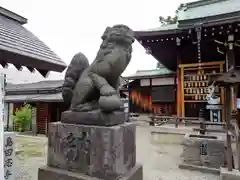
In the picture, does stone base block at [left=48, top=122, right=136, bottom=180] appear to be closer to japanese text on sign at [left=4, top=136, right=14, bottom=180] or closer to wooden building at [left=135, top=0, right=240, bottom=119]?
japanese text on sign at [left=4, top=136, right=14, bottom=180]

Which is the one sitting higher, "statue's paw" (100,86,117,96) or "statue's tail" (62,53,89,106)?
"statue's tail" (62,53,89,106)

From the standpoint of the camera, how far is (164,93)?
460 inches

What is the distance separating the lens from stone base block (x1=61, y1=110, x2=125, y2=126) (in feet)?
7.93

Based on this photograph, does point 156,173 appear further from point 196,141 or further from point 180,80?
point 180,80

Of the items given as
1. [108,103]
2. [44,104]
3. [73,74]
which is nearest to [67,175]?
[108,103]

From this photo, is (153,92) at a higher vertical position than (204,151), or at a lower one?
higher

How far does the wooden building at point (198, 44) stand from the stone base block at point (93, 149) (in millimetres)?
4418

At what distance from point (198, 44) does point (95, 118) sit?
625 centimetres

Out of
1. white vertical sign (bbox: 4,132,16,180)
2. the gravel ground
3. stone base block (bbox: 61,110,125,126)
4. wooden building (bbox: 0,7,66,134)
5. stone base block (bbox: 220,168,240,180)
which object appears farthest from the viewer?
the gravel ground

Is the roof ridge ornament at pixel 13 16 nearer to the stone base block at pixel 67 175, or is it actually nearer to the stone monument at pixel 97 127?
the stone monument at pixel 97 127

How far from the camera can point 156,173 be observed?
14.9 ft

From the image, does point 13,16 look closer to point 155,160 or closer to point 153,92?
point 155,160

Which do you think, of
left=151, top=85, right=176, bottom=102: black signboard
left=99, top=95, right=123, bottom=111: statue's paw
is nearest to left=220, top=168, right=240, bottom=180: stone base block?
left=99, top=95, right=123, bottom=111: statue's paw

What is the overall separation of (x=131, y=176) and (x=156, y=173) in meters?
2.25
